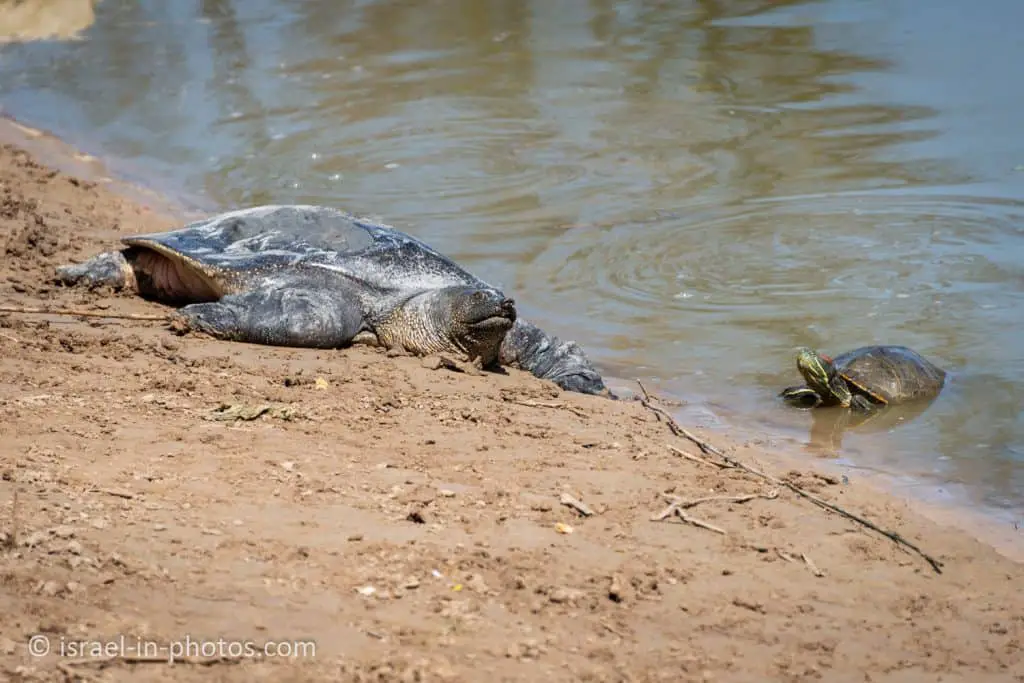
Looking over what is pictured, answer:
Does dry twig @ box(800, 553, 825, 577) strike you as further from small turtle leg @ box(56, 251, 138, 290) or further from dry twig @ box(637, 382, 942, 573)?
small turtle leg @ box(56, 251, 138, 290)

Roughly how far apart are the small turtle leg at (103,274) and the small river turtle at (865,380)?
361 centimetres

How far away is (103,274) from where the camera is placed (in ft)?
22.5

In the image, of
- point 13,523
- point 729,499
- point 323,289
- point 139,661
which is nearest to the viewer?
point 139,661

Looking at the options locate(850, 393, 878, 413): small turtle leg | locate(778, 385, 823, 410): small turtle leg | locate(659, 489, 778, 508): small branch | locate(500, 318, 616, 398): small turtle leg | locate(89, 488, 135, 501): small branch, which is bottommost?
locate(850, 393, 878, 413): small turtle leg

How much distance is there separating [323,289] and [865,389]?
2821 mm

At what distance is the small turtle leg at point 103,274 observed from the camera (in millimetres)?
6871

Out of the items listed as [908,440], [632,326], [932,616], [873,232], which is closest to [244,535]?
[932,616]

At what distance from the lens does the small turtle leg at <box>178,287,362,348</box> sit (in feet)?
20.1

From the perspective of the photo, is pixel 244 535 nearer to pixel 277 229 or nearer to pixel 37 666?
pixel 37 666

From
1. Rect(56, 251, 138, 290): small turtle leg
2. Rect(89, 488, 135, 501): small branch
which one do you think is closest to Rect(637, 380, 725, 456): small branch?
Rect(89, 488, 135, 501): small branch

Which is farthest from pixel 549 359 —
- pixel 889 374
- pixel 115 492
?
pixel 115 492

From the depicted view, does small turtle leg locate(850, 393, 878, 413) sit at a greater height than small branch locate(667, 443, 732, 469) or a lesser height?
Result: lesser

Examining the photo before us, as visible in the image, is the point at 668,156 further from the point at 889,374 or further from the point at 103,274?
the point at 103,274

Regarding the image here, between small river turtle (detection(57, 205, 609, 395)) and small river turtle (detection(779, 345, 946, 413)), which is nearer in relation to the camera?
small river turtle (detection(57, 205, 609, 395))
